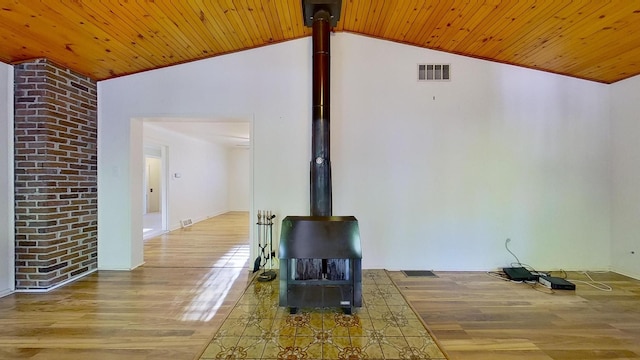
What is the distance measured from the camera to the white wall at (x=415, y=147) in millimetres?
3701

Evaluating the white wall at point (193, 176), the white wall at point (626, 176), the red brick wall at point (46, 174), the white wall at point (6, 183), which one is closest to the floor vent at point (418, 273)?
the white wall at point (626, 176)

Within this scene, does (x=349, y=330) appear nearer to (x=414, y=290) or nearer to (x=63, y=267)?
(x=414, y=290)

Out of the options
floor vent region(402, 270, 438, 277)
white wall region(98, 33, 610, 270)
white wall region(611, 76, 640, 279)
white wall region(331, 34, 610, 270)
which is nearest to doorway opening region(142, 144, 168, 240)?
white wall region(98, 33, 610, 270)

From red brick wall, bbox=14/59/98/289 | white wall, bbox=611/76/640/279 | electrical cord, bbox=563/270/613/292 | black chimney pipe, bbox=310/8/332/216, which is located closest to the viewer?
black chimney pipe, bbox=310/8/332/216

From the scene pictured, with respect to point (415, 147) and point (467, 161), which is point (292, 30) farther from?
point (467, 161)

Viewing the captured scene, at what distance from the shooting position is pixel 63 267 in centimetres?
325

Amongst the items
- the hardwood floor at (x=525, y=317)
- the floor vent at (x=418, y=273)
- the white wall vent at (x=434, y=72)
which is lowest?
the hardwood floor at (x=525, y=317)

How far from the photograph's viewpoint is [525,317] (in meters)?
2.53

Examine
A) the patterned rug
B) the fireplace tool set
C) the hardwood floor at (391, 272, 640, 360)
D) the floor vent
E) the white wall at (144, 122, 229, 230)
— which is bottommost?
the hardwood floor at (391, 272, 640, 360)

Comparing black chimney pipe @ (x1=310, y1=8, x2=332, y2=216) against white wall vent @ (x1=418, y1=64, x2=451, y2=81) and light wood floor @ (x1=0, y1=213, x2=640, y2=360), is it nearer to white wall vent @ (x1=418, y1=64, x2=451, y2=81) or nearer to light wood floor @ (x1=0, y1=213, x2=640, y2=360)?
light wood floor @ (x1=0, y1=213, x2=640, y2=360)

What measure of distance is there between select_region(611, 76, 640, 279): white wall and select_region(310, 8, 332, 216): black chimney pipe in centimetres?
359

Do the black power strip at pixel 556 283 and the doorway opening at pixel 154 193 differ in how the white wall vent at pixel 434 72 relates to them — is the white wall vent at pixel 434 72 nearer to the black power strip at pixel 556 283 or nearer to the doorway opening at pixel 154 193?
the black power strip at pixel 556 283

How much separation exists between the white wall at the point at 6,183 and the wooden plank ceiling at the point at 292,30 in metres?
0.29

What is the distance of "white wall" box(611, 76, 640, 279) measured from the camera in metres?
3.41
